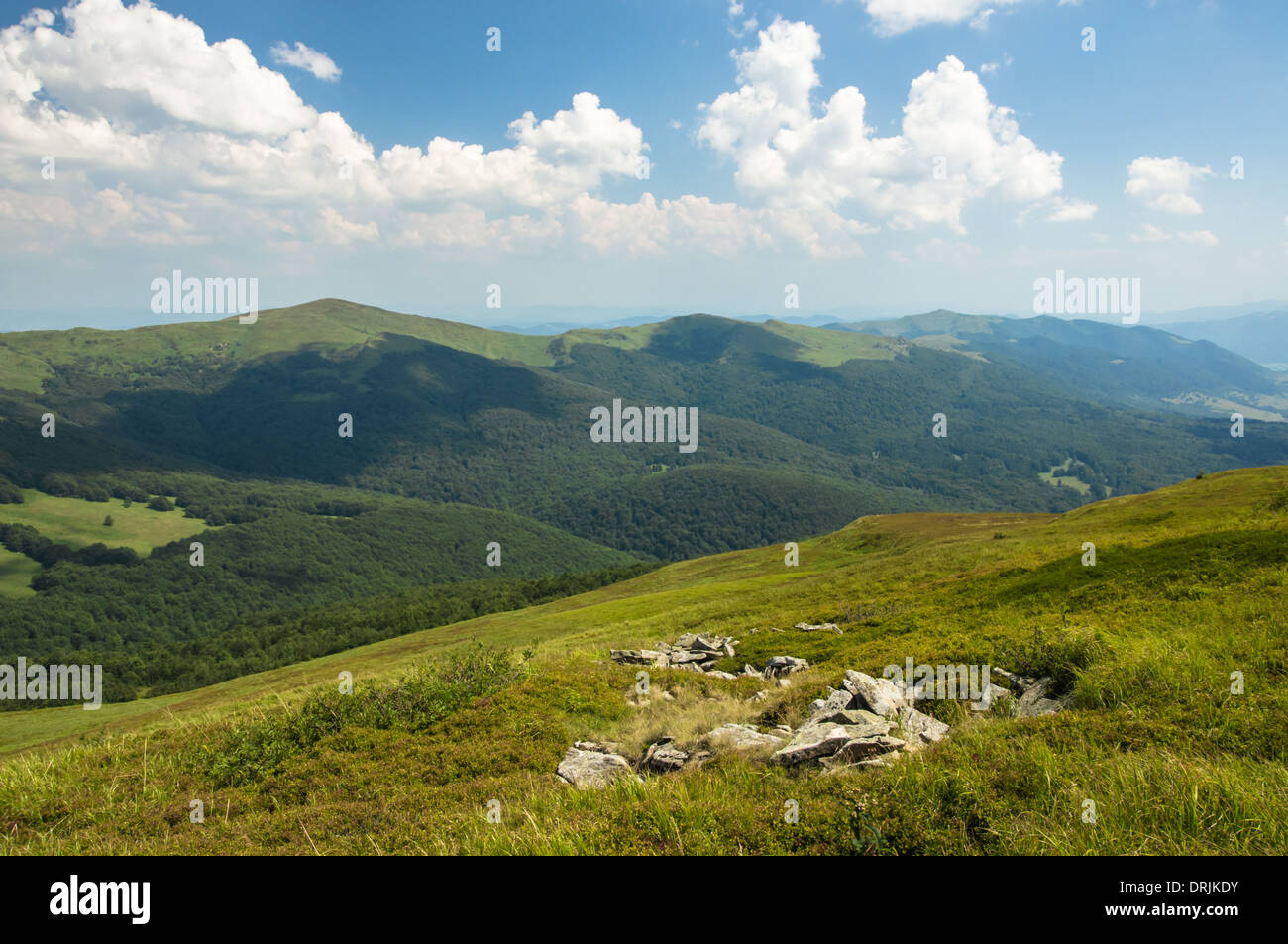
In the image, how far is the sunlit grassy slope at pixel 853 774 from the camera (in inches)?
281

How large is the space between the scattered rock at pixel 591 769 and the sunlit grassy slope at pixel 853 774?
0.42 m

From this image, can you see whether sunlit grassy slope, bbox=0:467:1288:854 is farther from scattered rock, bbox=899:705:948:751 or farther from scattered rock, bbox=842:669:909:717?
scattered rock, bbox=842:669:909:717

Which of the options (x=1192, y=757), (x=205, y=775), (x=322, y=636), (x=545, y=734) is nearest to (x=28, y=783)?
(x=205, y=775)

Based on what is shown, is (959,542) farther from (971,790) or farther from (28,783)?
(28,783)

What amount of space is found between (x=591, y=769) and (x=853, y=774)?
499 cm

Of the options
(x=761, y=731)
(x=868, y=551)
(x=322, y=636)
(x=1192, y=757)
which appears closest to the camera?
(x=1192, y=757)

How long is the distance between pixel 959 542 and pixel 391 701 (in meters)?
52.4

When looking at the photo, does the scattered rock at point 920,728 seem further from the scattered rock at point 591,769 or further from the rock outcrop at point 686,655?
the rock outcrop at point 686,655

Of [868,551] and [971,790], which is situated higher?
[971,790]

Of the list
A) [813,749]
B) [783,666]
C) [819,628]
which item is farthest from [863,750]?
[819,628]

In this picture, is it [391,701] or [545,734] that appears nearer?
[545,734]

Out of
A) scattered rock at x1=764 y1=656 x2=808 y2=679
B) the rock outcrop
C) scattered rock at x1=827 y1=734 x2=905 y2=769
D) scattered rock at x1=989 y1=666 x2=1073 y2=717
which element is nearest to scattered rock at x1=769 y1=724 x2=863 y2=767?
scattered rock at x1=827 y1=734 x2=905 y2=769
